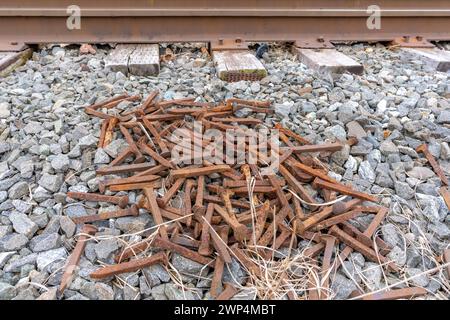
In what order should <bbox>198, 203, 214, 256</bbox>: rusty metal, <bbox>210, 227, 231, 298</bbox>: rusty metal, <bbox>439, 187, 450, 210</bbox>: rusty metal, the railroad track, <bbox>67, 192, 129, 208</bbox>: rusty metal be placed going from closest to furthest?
1. <bbox>210, 227, 231, 298</bbox>: rusty metal
2. <bbox>198, 203, 214, 256</bbox>: rusty metal
3. <bbox>67, 192, 129, 208</bbox>: rusty metal
4. <bbox>439, 187, 450, 210</bbox>: rusty metal
5. the railroad track

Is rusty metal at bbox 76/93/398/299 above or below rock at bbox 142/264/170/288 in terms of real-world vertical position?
above

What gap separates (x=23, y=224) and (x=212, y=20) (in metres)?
2.81

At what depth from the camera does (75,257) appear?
173 centimetres

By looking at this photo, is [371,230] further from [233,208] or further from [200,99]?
[200,99]

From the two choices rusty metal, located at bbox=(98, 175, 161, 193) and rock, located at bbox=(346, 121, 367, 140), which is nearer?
rusty metal, located at bbox=(98, 175, 161, 193)

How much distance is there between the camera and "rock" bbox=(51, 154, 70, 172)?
2.19 meters

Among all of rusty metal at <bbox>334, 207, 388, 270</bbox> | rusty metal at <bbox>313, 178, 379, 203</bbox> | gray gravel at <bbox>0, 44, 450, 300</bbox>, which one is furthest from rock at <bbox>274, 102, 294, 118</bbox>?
rusty metal at <bbox>334, 207, 388, 270</bbox>

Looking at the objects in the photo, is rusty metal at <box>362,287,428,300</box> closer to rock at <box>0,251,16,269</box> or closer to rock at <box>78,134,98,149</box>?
rock at <box>0,251,16,269</box>

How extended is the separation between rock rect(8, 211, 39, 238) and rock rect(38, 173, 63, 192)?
211mm

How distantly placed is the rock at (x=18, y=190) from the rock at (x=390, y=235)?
1978mm

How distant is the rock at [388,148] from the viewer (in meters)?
2.45

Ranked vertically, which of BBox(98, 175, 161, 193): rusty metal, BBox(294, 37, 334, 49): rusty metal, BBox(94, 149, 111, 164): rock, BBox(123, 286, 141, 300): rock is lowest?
BBox(123, 286, 141, 300): rock

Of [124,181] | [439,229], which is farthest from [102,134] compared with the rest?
[439,229]
